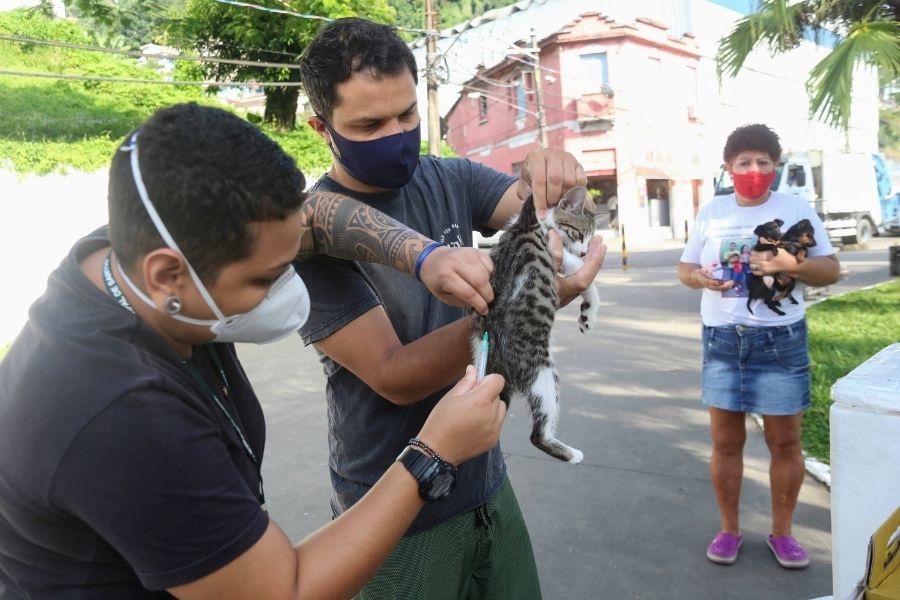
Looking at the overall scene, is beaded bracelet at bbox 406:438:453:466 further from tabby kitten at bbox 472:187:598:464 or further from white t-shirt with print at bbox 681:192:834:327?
white t-shirt with print at bbox 681:192:834:327

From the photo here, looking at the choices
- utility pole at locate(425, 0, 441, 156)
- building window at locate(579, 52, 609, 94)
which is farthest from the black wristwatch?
building window at locate(579, 52, 609, 94)

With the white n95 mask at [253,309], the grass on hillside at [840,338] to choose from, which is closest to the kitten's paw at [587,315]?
the white n95 mask at [253,309]

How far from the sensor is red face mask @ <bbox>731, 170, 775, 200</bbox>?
322 cm

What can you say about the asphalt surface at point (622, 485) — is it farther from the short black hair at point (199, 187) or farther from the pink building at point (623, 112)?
the pink building at point (623, 112)

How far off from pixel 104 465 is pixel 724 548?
10.7 feet

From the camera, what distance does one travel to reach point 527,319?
67.4 inches

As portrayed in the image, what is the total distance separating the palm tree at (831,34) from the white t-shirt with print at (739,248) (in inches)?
122

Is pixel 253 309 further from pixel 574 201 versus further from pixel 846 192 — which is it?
pixel 846 192

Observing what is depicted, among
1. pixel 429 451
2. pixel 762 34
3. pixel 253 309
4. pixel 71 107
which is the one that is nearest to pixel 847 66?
pixel 762 34

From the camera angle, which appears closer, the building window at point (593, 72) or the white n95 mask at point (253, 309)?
the white n95 mask at point (253, 309)

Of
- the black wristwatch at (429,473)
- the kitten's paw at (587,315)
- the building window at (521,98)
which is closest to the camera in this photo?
the black wristwatch at (429,473)

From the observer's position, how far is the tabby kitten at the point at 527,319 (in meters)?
1.63

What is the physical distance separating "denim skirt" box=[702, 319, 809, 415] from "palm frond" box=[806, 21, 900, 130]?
3.45m

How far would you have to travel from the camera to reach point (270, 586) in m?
1.01
